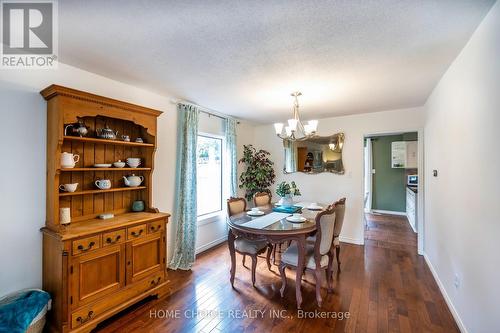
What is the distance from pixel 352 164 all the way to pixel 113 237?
12.6 ft

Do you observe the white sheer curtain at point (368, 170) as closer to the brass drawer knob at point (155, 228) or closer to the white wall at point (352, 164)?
the white wall at point (352, 164)

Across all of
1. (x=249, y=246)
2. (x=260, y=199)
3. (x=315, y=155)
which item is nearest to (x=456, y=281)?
(x=249, y=246)

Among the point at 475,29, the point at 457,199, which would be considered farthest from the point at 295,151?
the point at 475,29

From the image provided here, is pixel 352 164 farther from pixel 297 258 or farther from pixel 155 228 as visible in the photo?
pixel 155 228

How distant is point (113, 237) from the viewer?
2.15 m

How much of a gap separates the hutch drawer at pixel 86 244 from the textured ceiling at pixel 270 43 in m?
1.60

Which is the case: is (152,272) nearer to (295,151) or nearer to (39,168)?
(39,168)

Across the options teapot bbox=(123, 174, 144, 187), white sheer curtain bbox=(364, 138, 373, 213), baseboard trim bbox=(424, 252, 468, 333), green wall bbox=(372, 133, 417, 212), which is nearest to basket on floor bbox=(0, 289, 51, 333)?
teapot bbox=(123, 174, 144, 187)

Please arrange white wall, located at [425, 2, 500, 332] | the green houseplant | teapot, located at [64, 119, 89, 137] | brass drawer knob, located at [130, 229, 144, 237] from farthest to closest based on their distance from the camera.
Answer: the green houseplant → brass drawer knob, located at [130, 229, 144, 237] → teapot, located at [64, 119, 89, 137] → white wall, located at [425, 2, 500, 332]

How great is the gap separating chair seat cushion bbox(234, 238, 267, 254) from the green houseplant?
1967 mm

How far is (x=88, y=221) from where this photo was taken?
2.29 meters

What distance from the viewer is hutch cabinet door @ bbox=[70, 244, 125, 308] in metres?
1.91

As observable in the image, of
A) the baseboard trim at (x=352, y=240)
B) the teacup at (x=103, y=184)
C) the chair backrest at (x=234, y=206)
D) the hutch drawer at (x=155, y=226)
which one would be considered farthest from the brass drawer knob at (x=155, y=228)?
the baseboard trim at (x=352, y=240)

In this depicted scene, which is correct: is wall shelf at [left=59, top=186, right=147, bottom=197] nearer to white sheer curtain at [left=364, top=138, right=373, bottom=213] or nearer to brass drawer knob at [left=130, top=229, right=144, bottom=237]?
brass drawer knob at [left=130, top=229, right=144, bottom=237]
